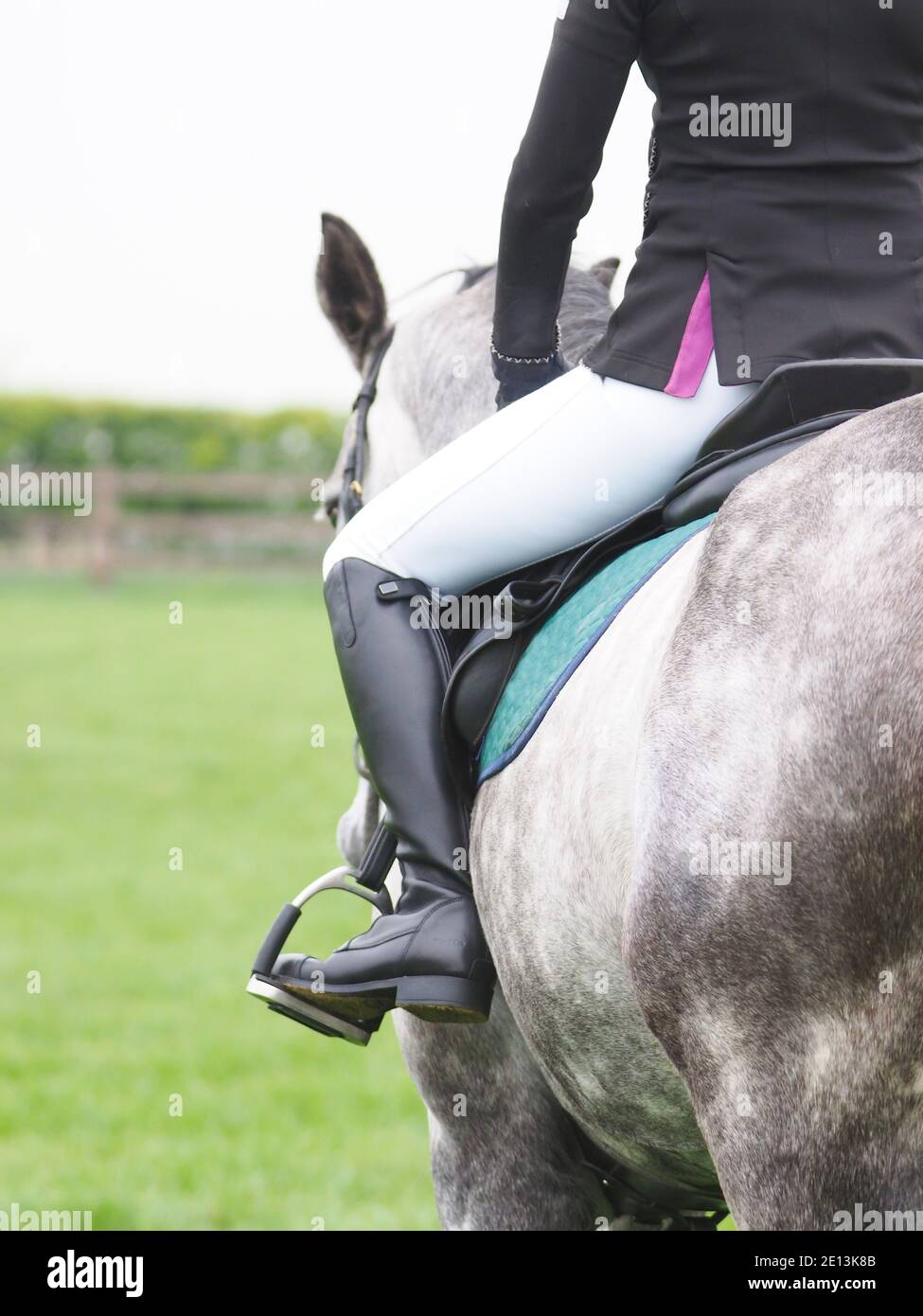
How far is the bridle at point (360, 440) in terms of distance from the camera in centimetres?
341

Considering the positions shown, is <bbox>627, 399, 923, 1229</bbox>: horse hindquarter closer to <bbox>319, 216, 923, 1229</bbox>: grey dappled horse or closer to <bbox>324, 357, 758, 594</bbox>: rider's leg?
<bbox>319, 216, 923, 1229</bbox>: grey dappled horse

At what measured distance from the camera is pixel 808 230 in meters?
2.12

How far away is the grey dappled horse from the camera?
1.57 meters

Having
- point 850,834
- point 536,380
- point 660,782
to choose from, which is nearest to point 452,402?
point 536,380

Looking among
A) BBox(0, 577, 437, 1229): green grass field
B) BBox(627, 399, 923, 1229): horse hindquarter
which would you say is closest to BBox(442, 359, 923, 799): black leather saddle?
BBox(627, 399, 923, 1229): horse hindquarter

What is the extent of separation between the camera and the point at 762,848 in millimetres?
1619

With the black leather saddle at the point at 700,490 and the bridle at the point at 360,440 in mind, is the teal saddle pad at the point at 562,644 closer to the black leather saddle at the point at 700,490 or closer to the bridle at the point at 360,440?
the black leather saddle at the point at 700,490

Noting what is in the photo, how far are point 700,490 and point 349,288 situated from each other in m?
1.62

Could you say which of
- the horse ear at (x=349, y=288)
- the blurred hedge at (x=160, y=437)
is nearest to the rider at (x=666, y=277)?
the horse ear at (x=349, y=288)

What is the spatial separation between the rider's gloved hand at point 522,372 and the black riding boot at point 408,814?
40cm

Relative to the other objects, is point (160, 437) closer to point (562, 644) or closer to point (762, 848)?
point (562, 644)

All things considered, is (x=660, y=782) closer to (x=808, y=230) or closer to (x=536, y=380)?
(x=808, y=230)

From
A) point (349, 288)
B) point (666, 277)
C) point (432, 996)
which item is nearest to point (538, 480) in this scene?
point (666, 277)
